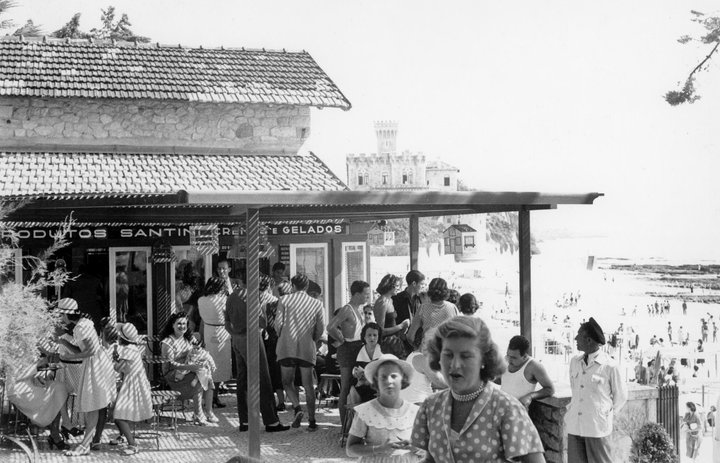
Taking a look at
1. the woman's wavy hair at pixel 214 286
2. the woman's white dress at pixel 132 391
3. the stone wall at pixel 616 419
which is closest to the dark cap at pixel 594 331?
the stone wall at pixel 616 419

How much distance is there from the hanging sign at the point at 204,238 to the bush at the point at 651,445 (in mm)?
7602

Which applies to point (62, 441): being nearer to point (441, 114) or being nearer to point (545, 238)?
point (441, 114)

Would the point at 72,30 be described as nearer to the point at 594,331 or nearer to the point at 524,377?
the point at 524,377

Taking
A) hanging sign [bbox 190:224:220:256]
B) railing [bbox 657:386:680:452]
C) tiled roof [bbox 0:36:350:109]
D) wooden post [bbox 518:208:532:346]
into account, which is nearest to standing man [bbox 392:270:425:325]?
wooden post [bbox 518:208:532:346]

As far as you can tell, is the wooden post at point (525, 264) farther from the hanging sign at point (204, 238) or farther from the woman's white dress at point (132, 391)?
the hanging sign at point (204, 238)

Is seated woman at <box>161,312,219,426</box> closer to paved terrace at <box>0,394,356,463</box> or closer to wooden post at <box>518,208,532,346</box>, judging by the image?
paved terrace at <box>0,394,356,463</box>

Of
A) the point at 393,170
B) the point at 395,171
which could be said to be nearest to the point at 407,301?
the point at 393,170

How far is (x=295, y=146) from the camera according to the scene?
16625mm

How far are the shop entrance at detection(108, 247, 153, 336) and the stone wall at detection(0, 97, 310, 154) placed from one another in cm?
305

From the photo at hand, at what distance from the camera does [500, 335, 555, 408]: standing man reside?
697 cm

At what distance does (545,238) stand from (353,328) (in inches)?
4783

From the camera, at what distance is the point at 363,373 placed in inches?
304

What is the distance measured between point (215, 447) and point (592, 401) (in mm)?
3789

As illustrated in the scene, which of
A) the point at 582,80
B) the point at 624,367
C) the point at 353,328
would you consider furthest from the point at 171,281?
the point at 582,80
